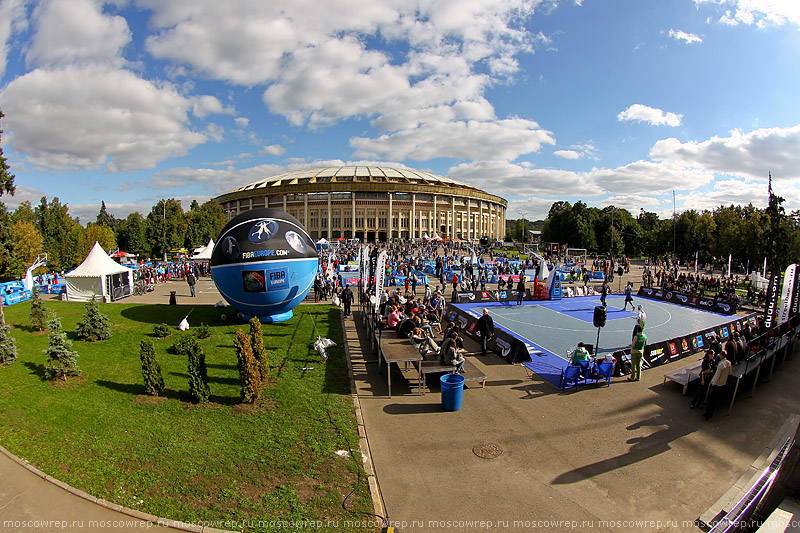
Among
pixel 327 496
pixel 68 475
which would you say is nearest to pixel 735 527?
pixel 327 496

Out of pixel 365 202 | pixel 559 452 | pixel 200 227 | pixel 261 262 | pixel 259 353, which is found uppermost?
pixel 365 202

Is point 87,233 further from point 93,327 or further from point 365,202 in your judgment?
point 365,202

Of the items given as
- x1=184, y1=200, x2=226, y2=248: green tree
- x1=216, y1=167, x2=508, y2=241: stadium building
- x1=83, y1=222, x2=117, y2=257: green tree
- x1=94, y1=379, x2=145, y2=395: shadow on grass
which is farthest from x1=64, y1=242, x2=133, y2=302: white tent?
x1=216, y1=167, x2=508, y2=241: stadium building

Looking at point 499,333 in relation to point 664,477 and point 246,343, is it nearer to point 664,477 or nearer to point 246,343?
point 664,477

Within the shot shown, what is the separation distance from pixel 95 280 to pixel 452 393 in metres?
25.2

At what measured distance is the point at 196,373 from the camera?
9297 millimetres

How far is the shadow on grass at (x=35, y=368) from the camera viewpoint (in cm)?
1059

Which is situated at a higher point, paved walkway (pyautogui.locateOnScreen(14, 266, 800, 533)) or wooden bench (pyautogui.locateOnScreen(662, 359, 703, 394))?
wooden bench (pyautogui.locateOnScreen(662, 359, 703, 394))

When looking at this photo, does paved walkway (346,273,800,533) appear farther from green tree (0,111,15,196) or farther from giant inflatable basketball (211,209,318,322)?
green tree (0,111,15,196)

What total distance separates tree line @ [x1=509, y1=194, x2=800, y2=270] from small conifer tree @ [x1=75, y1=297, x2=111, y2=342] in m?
35.6

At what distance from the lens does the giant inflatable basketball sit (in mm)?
15352

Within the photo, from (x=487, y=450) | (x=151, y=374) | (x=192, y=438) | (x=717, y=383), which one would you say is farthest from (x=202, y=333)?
(x=717, y=383)

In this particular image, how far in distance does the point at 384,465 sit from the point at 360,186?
3976 inches

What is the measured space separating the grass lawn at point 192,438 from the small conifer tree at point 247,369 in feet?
0.97
